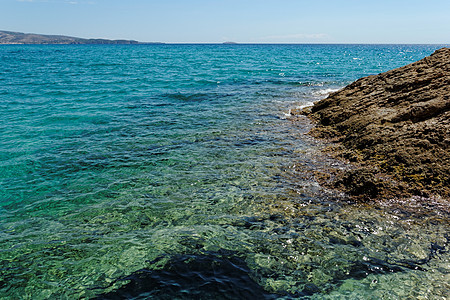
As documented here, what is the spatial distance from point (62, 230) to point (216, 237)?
408 cm

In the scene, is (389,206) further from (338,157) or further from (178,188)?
(178,188)

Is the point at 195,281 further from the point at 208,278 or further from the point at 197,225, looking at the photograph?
the point at 197,225

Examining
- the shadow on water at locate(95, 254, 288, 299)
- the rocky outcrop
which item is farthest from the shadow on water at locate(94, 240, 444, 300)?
the rocky outcrop

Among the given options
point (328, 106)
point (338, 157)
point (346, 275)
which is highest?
point (328, 106)

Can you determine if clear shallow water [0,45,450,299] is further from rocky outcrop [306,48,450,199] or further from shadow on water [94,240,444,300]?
rocky outcrop [306,48,450,199]

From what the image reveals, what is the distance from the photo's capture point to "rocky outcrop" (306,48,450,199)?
898 cm

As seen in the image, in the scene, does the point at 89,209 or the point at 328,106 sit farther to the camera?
the point at 328,106

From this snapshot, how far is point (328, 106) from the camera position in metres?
18.3

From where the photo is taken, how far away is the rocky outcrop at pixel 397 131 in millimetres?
8977

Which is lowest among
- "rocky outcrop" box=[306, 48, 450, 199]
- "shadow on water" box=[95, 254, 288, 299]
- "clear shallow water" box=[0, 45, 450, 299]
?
"shadow on water" box=[95, 254, 288, 299]

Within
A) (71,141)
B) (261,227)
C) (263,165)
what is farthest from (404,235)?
(71,141)

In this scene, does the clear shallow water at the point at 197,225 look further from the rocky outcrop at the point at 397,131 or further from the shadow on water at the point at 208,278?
the rocky outcrop at the point at 397,131

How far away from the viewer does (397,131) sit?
11211 mm

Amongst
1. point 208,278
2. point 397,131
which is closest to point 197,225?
point 208,278
